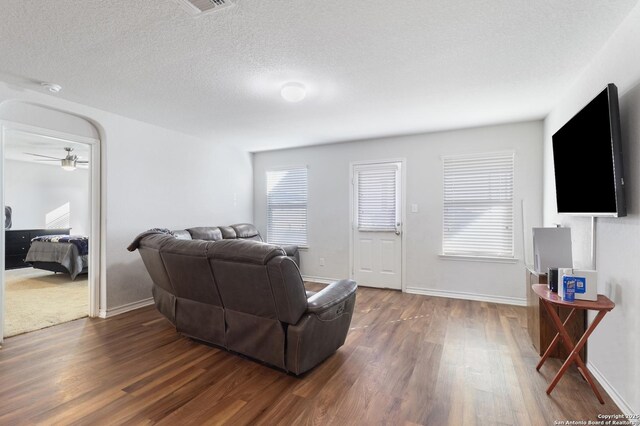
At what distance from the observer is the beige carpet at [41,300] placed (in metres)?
3.46

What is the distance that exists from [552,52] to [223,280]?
3107 mm

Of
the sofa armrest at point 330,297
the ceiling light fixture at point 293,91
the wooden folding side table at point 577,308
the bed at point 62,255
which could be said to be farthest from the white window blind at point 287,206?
the wooden folding side table at point 577,308

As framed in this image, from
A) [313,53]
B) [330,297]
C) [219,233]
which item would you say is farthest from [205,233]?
[313,53]

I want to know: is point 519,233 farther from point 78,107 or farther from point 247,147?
point 78,107

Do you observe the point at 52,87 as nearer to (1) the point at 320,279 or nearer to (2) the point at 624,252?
(1) the point at 320,279

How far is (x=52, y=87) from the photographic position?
2961 mm

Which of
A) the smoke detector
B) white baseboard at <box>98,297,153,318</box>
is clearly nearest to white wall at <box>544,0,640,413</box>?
the smoke detector

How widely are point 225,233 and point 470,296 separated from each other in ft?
12.6

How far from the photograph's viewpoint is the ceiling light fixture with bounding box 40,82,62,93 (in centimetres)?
290

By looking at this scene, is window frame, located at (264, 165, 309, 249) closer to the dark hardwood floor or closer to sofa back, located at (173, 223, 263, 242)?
sofa back, located at (173, 223, 263, 242)

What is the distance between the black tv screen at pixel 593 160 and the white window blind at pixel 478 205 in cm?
142

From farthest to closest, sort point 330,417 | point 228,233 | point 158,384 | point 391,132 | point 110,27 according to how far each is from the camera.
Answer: point 228,233
point 391,132
point 158,384
point 110,27
point 330,417

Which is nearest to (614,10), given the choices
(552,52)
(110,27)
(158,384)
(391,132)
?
(552,52)

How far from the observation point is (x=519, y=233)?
4156mm
